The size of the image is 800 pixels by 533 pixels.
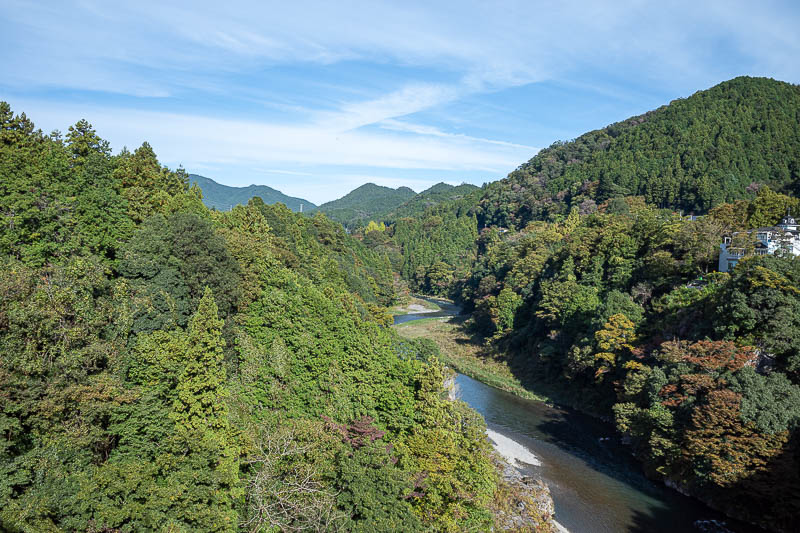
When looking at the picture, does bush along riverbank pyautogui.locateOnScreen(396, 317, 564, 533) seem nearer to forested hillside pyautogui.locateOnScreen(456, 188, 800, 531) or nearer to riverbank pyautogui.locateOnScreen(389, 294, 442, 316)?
forested hillside pyautogui.locateOnScreen(456, 188, 800, 531)

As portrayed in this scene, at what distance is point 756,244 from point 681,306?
348 inches

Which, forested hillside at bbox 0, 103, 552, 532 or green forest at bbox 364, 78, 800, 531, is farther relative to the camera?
green forest at bbox 364, 78, 800, 531

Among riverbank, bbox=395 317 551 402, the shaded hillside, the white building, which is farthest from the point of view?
the shaded hillside

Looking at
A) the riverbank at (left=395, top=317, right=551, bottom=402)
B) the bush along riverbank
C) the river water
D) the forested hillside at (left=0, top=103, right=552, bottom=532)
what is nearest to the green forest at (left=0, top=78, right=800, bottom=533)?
the forested hillside at (left=0, top=103, right=552, bottom=532)

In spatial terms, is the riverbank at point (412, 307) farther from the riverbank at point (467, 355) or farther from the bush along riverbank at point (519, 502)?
the bush along riverbank at point (519, 502)

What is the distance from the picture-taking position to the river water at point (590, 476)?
25.3 metres

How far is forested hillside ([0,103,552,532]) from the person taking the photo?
15008 millimetres

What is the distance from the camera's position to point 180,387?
1994 centimetres

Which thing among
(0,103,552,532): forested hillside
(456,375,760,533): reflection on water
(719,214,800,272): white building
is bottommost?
(456,375,760,533): reflection on water

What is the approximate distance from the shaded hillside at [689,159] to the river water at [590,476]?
193ft

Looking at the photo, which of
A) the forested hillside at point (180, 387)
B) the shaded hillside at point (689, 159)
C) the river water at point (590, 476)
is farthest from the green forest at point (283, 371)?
the shaded hillside at point (689, 159)

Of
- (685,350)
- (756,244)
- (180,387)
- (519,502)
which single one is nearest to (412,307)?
(756,244)

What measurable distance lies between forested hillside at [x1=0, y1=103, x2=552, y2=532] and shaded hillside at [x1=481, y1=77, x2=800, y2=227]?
74.0 meters

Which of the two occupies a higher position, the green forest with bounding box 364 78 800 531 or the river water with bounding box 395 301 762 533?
the green forest with bounding box 364 78 800 531
